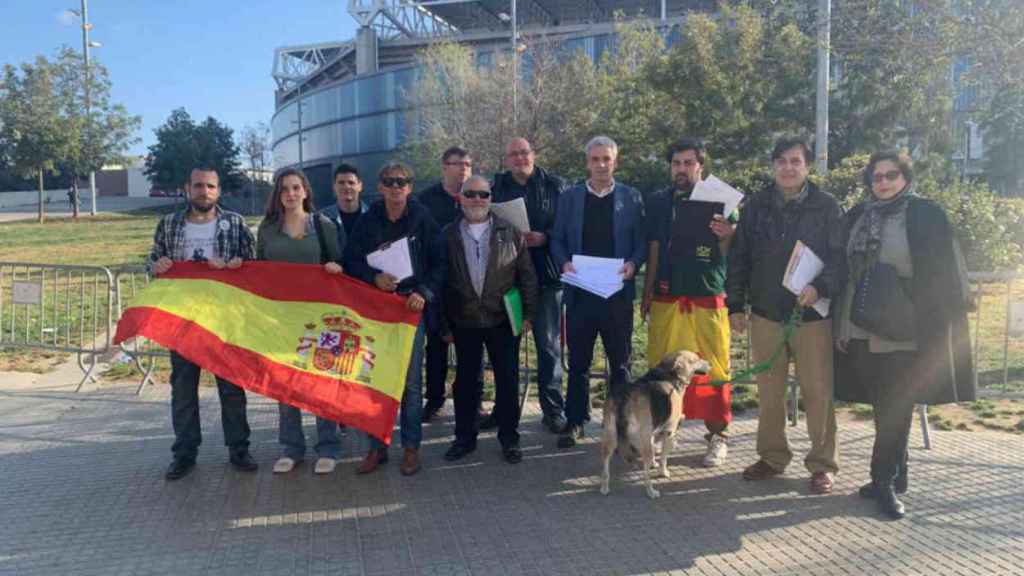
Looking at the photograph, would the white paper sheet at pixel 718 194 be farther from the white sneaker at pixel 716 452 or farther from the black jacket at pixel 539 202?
the white sneaker at pixel 716 452

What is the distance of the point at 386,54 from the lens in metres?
57.2

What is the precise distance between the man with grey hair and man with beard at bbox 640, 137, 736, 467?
7.1 inches

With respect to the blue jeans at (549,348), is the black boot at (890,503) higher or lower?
lower

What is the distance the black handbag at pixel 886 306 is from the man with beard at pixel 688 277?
3.38 feet

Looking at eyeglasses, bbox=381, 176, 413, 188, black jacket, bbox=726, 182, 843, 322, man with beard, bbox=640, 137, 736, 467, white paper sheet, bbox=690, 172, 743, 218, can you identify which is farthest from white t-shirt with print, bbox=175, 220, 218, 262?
black jacket, bbox=726, 182, 843, 322

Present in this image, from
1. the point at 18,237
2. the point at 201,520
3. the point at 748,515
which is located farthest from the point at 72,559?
the point at 18,237

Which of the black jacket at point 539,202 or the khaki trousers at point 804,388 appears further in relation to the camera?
the black jacket at point 539,202

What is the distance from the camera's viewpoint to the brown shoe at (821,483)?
16.3 feet

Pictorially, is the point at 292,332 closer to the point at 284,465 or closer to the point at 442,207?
the point at 284,465

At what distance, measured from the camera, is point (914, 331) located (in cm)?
459

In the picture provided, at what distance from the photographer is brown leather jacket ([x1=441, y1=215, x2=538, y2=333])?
546cm

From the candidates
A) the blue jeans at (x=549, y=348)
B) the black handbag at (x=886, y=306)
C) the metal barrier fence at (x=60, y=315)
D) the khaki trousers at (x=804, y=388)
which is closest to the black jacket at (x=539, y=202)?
the blue jeans at (x=549, y=348)

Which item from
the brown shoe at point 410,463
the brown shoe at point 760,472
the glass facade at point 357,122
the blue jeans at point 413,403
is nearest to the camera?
the brown shoe at point 760,472

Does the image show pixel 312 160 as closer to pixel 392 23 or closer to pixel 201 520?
pixel 392 23
